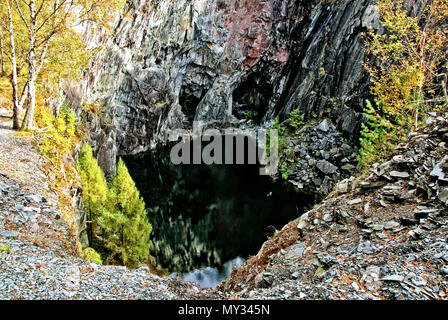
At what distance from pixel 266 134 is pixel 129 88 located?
37.0 metres

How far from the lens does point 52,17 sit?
56.6 feet

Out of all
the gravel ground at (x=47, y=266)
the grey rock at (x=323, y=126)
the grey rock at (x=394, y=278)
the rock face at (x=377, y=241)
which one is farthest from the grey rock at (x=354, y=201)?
the grey rock at (x=323, y=126)

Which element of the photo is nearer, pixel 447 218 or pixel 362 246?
pixel 447 218

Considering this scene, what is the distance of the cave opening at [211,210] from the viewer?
102ft

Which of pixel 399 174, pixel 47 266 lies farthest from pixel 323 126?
pixel 47 266

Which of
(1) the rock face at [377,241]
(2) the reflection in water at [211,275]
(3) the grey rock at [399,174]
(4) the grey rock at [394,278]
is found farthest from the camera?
(2) the reflection in water at [211,275]

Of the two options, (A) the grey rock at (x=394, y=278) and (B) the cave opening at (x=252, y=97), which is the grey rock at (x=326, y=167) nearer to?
(B) the cave opening at (x=252, y=97)

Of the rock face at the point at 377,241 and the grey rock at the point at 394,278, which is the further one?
the rock face at the point at 377,241

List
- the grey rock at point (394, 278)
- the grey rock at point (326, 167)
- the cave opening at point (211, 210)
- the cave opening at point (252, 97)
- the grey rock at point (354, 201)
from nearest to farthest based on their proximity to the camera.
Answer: the grey rock at point (394, 278)
the grey rock at point (354, 201)
the cave opening at point (211, 210)
the grey rock at point (326, 167)
the cave opening at point (252, 97)

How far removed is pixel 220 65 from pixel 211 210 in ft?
148

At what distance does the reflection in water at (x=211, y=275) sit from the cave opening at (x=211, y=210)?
0.72 meters

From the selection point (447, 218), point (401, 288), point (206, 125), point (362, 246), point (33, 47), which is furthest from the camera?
point (206, 125)

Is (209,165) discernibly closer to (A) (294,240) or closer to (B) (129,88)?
(B) (129,88)

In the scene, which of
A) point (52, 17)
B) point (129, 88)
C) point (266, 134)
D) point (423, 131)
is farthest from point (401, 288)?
point (129, 88)
